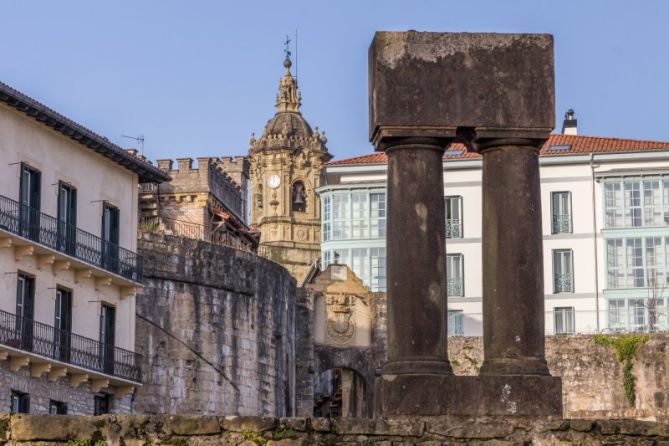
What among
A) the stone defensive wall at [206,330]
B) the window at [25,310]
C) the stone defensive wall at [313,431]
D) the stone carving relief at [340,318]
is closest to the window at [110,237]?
the window at [25,310]

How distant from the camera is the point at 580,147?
191ft

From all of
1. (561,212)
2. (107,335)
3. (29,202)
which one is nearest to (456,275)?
(561,212)

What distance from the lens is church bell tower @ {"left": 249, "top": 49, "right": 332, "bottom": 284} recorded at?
9725cm

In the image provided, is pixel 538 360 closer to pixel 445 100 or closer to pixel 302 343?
pixel 445 100

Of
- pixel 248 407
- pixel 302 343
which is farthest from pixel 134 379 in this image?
pixel 302 343

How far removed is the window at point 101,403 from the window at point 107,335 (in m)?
0.70

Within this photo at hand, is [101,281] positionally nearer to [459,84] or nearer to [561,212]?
[561,212]

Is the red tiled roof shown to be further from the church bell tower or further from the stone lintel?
the stone lintel

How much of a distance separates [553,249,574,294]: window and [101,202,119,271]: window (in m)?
19.7

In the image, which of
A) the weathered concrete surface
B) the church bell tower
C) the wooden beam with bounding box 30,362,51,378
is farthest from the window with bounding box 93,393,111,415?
the church bell tower

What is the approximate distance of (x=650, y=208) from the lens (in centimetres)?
5619

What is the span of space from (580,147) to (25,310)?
26.4m

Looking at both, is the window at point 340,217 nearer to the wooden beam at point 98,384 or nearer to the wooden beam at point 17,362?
the wooden beam at point 98,384

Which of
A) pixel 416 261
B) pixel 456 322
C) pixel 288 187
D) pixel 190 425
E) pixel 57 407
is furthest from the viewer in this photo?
pixel 288 187
